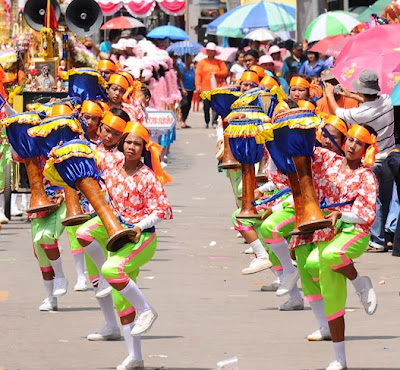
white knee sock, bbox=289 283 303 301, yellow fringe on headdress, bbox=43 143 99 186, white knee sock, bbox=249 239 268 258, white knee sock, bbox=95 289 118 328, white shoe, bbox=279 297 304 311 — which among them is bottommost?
white knee sock, bbox=249 239 268 258

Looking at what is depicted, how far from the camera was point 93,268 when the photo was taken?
10859mm

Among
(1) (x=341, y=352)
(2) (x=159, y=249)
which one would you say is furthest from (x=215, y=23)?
(1) (x=341, y=352)

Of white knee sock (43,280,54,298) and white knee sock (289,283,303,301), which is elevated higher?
white knee sock (43,280,54,298)

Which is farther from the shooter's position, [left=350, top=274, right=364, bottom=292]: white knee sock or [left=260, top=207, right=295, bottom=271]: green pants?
[left=260, top=207, right=295, bottom=271]: green pants

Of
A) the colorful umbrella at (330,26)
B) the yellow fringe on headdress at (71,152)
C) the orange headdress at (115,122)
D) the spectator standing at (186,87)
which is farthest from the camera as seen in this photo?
the spectator standing at (186,87)

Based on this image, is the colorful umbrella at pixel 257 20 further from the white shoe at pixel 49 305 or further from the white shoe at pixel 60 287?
the white shoe at pixel 49 305

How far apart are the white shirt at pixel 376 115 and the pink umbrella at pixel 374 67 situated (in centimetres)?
66

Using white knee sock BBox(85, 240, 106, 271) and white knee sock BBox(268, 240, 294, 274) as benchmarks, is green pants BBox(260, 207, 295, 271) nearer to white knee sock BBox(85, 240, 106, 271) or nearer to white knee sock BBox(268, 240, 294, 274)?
white knee sock BBox(268, 240, 294, 274)

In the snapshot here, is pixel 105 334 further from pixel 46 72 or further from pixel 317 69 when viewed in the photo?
pixel 317 69

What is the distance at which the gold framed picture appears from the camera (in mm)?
17625

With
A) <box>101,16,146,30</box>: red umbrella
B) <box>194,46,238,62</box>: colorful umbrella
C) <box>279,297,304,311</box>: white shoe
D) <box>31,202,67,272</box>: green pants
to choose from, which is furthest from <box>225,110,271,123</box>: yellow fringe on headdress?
<box>101,16,146,30</box>: red umbrella

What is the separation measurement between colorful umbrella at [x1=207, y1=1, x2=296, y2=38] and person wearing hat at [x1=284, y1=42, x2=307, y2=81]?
12.2 feet

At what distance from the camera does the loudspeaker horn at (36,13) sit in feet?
61.9

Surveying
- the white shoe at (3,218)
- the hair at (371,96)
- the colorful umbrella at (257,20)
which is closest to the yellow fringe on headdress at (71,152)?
the hair at (371,96)
